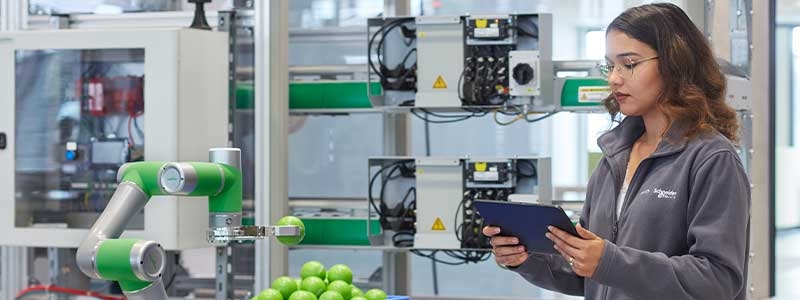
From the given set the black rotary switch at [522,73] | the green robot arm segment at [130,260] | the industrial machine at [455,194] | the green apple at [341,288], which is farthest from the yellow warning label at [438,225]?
the green robot arm segment at [130,260]

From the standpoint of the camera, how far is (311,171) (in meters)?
4.94

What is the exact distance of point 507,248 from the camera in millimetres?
1919

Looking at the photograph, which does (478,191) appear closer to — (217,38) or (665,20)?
(217,38)

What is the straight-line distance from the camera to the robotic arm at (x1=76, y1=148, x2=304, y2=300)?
53.7 inches

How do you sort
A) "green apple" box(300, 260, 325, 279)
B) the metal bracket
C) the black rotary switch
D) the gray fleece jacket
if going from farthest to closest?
1. the black rotary switch
2. "green apple" box(300, 260, 325, 279)
3. the gray fleece jacket
4. the metal bracket

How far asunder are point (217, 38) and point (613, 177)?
2189 millimetres

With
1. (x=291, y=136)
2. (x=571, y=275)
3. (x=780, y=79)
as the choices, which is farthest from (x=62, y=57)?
(x=780, y=79)

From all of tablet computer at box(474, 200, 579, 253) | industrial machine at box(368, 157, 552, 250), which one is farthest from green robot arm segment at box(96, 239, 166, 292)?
industrial machine at box(368, 157, 552, 250)

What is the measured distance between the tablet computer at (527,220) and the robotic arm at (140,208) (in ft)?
1.18

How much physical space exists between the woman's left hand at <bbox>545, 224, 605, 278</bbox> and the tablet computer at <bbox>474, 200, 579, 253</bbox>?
0.01 meters

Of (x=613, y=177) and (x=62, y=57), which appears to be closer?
(x=613, y=177)

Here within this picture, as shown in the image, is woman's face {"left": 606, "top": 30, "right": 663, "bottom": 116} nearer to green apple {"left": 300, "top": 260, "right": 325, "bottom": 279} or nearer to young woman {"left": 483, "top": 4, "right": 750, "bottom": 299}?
young woman {"left": 483, "top": 4, "right": 750, "bottom": 299}

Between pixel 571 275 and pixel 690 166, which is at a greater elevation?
pixel 690 166

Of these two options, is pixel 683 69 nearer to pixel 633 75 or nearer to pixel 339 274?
pixel 633 75
